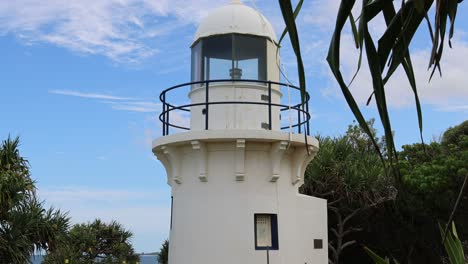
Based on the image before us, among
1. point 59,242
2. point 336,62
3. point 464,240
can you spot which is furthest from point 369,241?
point 336,62

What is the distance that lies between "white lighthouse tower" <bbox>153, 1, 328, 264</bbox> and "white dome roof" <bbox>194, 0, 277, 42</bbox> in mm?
21

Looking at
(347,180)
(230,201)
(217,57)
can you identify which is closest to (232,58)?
(217,57)

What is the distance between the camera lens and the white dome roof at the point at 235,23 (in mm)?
11673

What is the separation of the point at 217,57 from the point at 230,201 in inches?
113

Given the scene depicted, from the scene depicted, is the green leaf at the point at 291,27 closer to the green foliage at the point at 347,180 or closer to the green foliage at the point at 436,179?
the green foliage at the point at 436,179

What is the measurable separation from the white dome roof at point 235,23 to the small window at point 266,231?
11.8 ft

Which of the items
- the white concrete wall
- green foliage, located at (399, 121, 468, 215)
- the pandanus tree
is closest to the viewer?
the white concrete wall

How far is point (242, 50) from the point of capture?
38.1 feet

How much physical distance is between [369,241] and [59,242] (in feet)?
42.3

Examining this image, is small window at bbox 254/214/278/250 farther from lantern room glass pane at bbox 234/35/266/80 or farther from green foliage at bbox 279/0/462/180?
green foliage at bbox 279/0/462/180

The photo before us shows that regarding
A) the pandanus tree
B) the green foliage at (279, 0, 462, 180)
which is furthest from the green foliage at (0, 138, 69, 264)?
the green foliage at (279, 0, 462, 180)

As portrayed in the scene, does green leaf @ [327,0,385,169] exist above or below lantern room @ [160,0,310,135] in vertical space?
below

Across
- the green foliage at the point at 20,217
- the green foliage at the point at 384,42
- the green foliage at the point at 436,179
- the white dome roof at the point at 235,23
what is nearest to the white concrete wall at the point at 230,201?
the white dome roof at the point at 235,23

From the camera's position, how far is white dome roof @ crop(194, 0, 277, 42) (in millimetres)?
11673
